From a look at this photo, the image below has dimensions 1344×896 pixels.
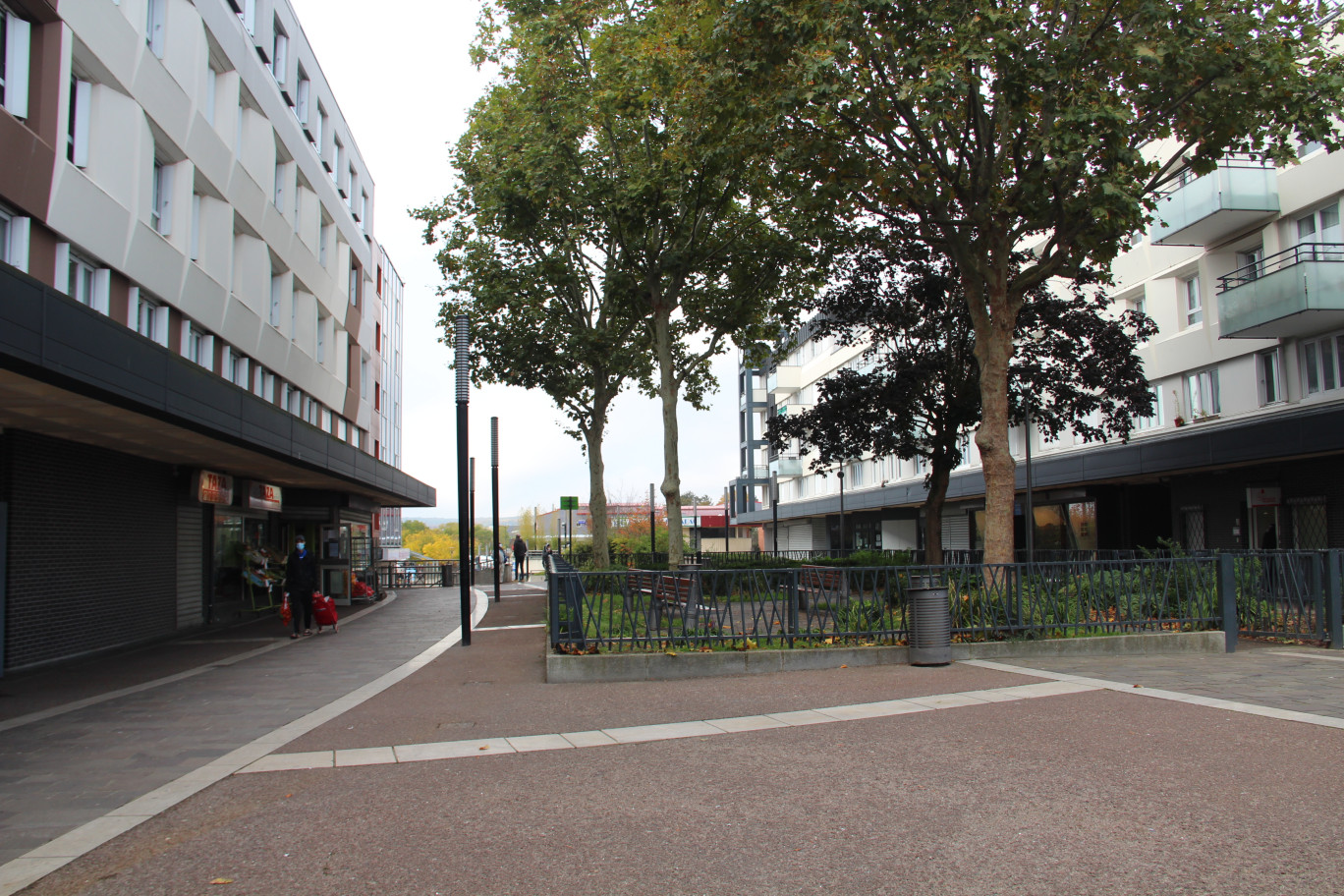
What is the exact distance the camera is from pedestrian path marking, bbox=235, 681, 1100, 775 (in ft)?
22.2

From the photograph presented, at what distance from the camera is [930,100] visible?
40.5 ft

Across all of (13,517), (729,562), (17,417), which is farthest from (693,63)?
(729,562)

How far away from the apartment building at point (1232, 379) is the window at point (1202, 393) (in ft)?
0.14

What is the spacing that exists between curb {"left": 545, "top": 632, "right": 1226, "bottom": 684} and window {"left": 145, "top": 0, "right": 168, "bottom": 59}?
1212 cm

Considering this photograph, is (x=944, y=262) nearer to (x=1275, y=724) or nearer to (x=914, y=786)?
(x=1275, y=724)

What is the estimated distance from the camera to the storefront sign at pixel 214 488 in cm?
1742

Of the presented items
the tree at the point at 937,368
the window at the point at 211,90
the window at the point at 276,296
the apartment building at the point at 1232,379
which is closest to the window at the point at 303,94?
the window at the point at 276,296

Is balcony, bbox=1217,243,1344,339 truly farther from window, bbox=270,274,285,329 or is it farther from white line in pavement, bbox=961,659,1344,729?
window, bbox=270,274,285,329

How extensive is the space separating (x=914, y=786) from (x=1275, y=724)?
3.47 meters

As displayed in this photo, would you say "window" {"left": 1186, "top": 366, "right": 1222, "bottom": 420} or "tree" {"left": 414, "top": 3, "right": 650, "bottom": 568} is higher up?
"tree" {"left": 414, "top": 3, "right": 650, "bottom": 568}

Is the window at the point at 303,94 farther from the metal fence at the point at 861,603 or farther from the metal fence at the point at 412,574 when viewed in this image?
the metal fence at the point at 861,603

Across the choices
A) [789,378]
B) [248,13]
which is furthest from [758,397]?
[248,13]

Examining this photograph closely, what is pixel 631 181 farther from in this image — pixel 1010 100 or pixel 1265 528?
pixel 1265 528

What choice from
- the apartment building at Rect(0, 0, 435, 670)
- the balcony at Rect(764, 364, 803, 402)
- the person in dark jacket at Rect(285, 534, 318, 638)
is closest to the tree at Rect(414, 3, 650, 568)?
the apartment building at Rect(0, 0, 435, 670)
